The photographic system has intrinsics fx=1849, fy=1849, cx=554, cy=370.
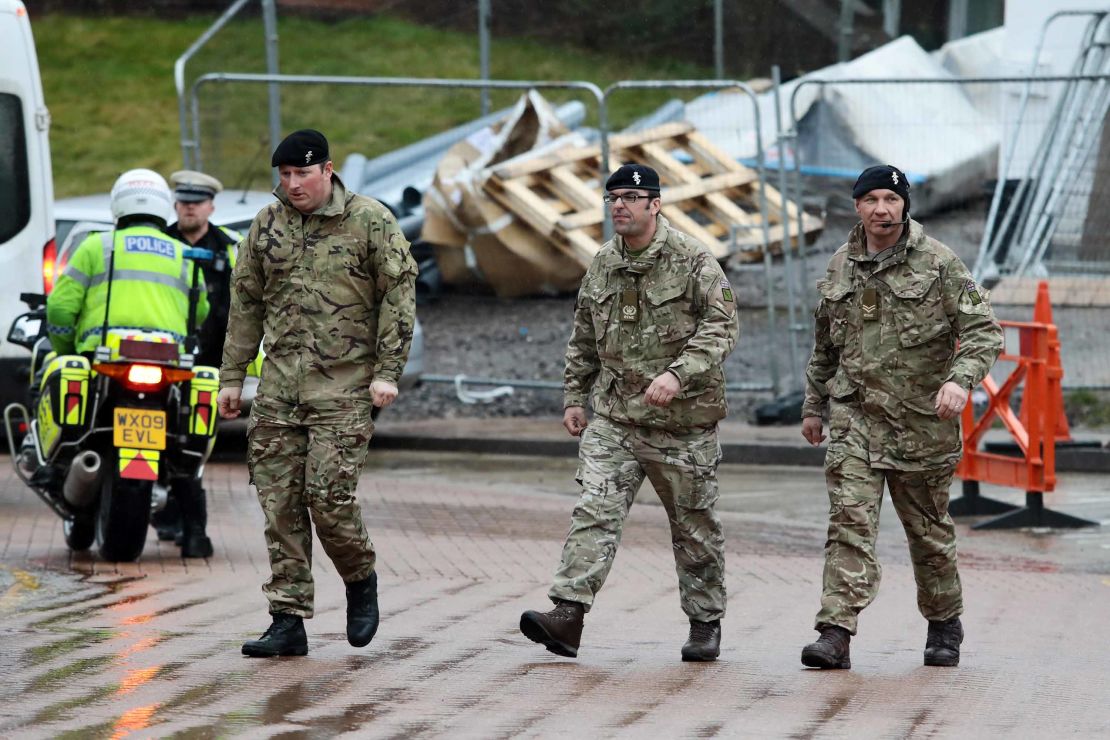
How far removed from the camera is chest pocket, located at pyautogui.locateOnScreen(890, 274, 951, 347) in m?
6.23

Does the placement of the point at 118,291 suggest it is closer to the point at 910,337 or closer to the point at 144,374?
the point at 144,374

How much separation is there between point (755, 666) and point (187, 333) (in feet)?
10.8

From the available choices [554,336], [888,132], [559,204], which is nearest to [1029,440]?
[888,132]

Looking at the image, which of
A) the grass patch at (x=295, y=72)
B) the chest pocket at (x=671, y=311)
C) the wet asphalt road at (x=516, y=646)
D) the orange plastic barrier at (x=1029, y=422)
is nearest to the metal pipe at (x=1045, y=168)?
the orange plastic barrier at (x=1029, y=422)

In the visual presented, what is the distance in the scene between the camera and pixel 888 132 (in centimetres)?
1482

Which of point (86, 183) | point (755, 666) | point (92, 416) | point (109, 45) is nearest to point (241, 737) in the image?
point (755, 666)

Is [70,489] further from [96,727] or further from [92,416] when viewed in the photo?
[96,727]

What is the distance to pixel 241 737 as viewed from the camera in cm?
504

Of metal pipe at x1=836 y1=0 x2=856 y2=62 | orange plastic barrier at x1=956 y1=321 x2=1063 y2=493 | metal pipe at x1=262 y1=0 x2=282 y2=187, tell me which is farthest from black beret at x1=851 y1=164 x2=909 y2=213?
metal pipe at x1=836 y1=0 x2=856 y2=62

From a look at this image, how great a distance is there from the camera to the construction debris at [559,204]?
47.1ft

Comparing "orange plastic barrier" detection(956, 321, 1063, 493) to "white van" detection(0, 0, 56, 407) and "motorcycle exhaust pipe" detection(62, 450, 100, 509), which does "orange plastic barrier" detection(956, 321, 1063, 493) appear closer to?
"motorcycle exhaust pipe" detection(62, 450, 100, 509)

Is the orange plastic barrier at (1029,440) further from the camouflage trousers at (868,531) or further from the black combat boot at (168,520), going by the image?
the black combat boot at (168,520)

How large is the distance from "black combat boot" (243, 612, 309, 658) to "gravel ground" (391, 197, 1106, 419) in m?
7.97

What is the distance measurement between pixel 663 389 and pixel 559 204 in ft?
28.6
